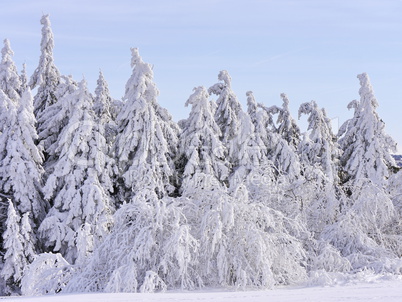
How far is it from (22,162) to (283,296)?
1777cm

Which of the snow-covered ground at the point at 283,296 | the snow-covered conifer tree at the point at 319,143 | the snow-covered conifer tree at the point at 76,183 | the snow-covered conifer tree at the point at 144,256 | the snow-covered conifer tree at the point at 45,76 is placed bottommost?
the snow-covered ground at the point at 283,296

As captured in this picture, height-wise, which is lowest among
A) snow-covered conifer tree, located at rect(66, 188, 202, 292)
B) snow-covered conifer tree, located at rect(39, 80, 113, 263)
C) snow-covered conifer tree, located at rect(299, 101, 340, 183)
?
snow-covered conifer tree, located at rect(66, 188, 202, 292)

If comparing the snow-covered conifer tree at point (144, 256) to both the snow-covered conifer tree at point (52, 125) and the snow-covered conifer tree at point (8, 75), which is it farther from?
the snow-covered conifer tree at point (8, 75)

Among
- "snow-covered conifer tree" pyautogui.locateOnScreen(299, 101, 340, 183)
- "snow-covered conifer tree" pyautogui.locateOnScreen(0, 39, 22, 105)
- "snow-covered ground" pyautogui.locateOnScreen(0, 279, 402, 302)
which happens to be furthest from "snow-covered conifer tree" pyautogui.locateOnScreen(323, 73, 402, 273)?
"snow-covered conifer tree" pyautogui.locateOnScreen(0, 39, 22, 105)

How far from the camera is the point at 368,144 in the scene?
32.1 meters

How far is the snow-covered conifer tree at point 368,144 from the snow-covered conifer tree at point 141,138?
12940 mm

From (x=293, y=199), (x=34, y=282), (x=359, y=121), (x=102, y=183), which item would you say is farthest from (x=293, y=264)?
(x=359, y=121)

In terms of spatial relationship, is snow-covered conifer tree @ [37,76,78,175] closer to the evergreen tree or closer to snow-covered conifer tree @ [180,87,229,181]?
snow-covered conifer tree @ [180,87,229,181]

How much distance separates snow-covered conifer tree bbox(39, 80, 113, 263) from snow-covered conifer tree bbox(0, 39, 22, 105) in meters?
10.9

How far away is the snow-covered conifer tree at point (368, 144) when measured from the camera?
102 feet

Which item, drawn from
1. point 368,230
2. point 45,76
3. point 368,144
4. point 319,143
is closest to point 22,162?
point 45,76

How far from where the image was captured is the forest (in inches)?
454

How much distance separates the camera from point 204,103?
26344mm

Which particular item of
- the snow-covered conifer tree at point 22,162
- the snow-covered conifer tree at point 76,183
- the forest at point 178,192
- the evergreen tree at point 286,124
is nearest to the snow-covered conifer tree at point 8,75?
the forest at point 178,192
